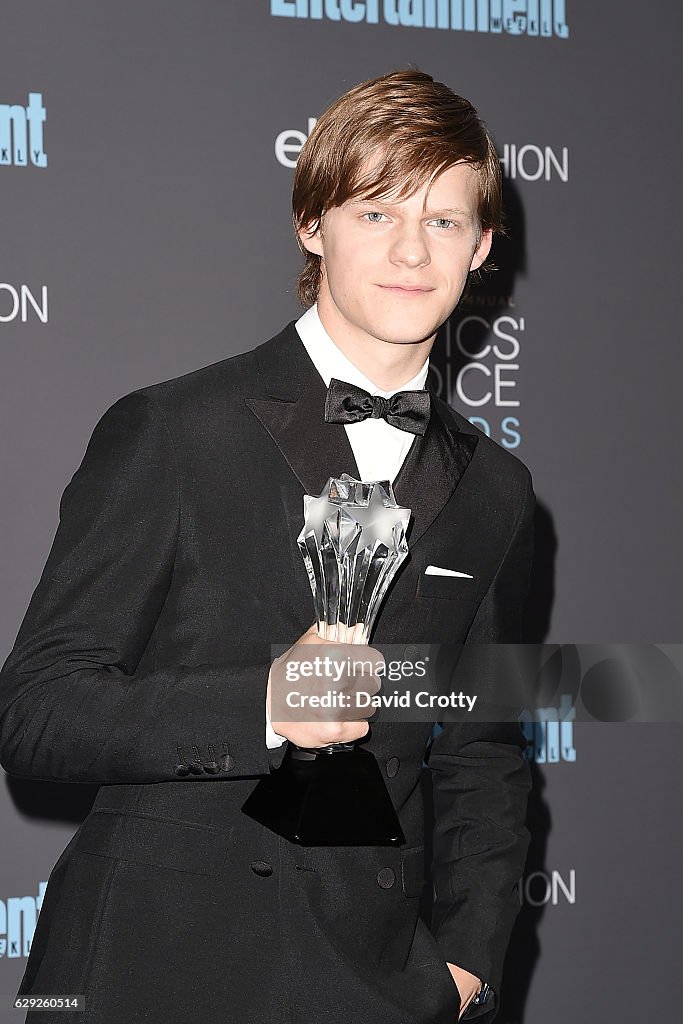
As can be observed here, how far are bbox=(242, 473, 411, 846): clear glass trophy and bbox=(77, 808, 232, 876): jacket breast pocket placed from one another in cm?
15

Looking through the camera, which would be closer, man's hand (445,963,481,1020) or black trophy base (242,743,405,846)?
black trophy base (242,743,405,846)

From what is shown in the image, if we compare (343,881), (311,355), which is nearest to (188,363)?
(311,355)

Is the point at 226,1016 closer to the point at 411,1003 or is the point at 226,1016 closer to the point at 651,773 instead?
the point at 411,1003

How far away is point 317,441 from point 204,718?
16.3 inches

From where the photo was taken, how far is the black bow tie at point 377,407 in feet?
5.17

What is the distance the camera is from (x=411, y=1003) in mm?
1599

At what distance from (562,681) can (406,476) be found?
1.63 meters

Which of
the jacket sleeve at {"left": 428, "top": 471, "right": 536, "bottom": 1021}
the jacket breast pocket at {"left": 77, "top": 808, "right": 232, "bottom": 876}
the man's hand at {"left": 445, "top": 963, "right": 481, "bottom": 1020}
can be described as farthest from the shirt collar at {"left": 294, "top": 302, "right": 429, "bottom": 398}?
the man's hand at {"left": 445, "top": 963, "right": 481, "bottom": 1020}

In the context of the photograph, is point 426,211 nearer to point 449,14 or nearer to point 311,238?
point 311,238

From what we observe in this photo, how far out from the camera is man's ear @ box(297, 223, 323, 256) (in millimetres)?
1731

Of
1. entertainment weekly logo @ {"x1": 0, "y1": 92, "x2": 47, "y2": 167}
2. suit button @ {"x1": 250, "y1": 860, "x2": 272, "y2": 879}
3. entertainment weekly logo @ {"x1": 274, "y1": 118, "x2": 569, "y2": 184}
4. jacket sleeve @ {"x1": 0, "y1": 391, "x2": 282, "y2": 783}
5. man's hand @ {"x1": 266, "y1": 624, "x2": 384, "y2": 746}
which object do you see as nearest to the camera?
man's hand @ {"x1": 266, "y1": 624, "x2": 384, "y2": 746}

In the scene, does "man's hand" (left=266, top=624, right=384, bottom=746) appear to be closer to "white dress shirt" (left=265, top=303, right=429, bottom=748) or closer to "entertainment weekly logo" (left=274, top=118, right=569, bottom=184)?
"white dress shirt" (left=265, top=303, right=429, bottom=748)

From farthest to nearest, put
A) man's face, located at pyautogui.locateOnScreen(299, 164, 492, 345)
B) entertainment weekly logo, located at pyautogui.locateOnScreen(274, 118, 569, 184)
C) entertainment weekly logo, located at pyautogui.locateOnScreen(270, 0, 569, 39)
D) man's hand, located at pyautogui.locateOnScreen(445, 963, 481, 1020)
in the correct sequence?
1. entertainment weekly logo, located at pyautogui.locateOnScreen(274, 118, 569, 184)
2. entertainment weekly logo, located at pyautogui.locateOnScreen(270, 0, 569, 39)
3. man's hand, located at pyautogui.locateOnScreen(445, 963, 481, 1020)
4. man's face, located at pyautogui.locateOnScreen(299, 164, 492, 345)

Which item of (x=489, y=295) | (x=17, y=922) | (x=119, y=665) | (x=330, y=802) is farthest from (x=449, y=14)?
(x=17, y=922)
